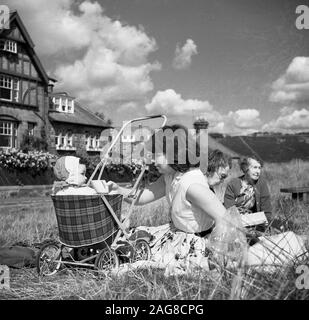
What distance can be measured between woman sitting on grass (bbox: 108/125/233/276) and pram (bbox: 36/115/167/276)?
15 centimetres

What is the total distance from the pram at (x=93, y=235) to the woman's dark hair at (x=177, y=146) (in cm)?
18

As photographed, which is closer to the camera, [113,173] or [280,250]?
[280,250]

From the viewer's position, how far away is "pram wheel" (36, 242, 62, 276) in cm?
295

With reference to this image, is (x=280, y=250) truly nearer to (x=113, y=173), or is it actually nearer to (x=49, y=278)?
(x=49, y=278)

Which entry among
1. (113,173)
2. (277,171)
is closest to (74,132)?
(113,173)

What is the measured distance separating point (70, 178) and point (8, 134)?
1483cm

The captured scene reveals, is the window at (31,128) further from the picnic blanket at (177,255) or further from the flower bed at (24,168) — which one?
the picnic blanket at (177,255)

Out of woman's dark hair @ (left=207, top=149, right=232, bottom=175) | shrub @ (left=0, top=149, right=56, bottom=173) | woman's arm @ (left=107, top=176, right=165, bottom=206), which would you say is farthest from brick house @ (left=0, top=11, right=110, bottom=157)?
woman's arm @ (left=107, top=176, right=165, bottom=206)

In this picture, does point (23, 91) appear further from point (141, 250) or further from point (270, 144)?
point (141, 250)

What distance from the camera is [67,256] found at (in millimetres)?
3338

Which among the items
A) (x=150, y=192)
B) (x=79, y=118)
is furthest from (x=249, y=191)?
(x=79, y=118)

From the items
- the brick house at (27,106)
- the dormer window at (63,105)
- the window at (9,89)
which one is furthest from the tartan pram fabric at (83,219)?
the dormer window at (63,105)

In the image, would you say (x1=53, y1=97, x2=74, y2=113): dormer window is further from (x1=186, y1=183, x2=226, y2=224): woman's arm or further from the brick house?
(x1=186, y1=183, x2=226, y2=224): woman's arm
